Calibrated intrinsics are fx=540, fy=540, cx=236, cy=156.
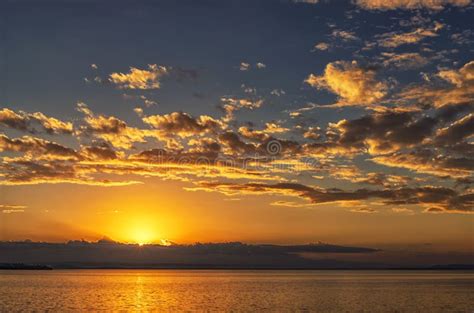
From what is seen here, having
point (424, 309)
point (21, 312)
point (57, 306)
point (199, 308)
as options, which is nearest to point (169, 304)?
point (199, 308)

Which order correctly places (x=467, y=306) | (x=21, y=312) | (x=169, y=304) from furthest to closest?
(x=169, y=304) → (x=467, y=306) → (x=21, y=312)

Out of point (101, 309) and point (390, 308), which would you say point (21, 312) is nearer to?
point (101, 309)

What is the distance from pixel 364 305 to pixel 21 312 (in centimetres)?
7367

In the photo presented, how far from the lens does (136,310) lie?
375 feet

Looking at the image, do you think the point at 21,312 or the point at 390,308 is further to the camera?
the point at 390,308

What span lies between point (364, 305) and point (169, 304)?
46106 mm

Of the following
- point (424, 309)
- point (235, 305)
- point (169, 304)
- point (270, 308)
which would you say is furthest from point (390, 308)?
point (169, 304)

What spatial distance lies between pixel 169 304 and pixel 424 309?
58.6 meters

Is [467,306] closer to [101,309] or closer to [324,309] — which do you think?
[324,309]

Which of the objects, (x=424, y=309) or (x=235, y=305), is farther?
(x=235, y=305)

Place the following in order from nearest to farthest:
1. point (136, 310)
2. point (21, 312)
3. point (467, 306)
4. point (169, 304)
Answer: point (21, 312) → point (136, 310) → point (467, 306) → point (169, 304)

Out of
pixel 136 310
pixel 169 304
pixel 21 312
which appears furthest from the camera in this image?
pixel 169 304

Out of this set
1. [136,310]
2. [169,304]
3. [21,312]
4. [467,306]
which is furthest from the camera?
[169,304]

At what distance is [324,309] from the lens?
114438 mm
